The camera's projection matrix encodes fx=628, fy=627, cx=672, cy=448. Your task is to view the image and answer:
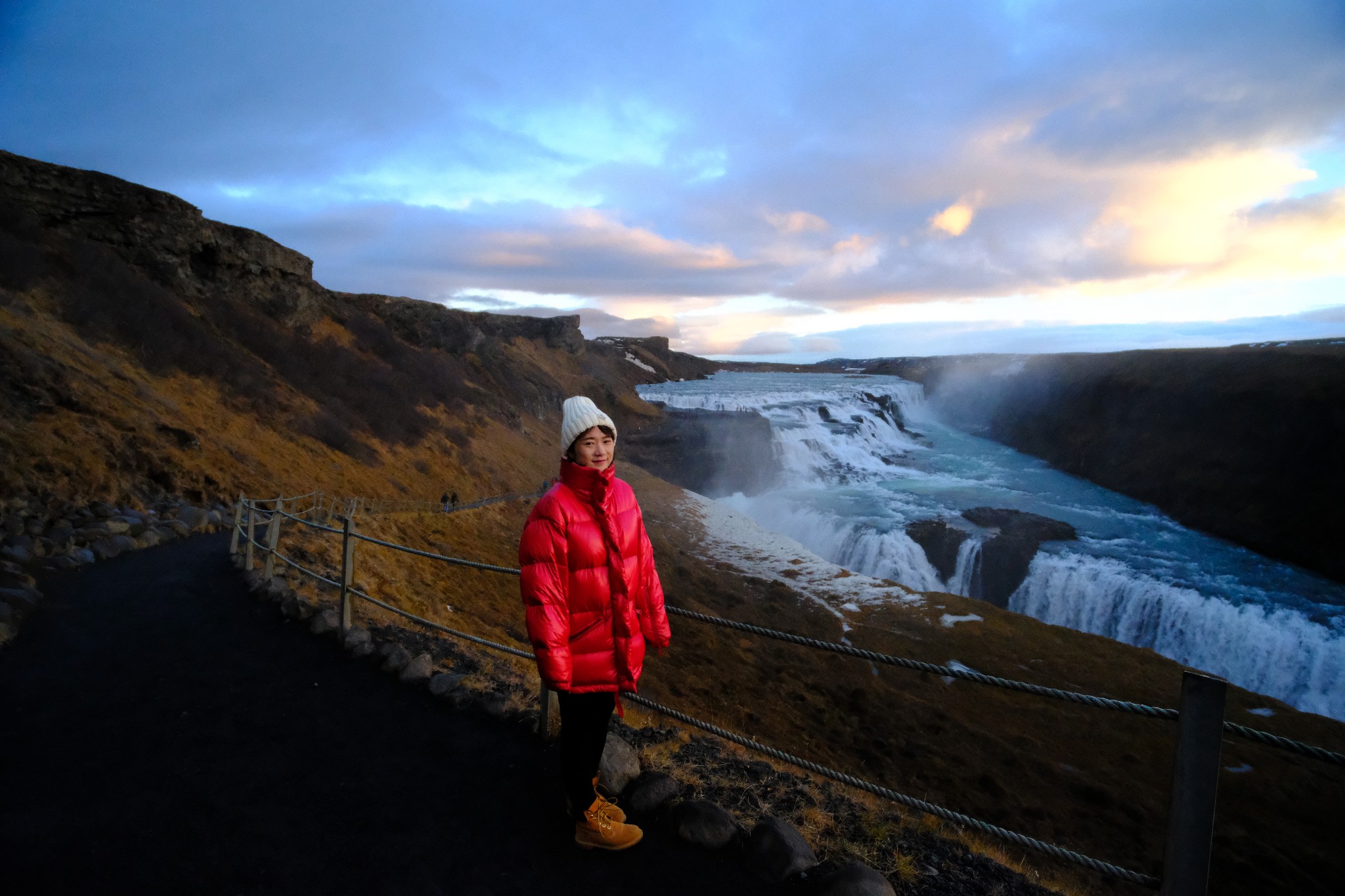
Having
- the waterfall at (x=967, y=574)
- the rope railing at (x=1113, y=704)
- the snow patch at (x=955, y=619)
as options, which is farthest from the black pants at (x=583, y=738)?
the waterfall at (x=967, y=574)

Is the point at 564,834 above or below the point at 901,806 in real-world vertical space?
above

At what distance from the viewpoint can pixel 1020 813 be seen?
9.46 m

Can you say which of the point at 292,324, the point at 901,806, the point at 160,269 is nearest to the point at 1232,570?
the point at 901,806

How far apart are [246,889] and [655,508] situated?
77.1 ft

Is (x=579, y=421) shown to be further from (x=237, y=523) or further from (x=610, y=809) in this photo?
(x=237, y=523)

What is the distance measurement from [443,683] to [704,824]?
227 cm

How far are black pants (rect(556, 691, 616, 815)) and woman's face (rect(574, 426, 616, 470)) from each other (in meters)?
0.96

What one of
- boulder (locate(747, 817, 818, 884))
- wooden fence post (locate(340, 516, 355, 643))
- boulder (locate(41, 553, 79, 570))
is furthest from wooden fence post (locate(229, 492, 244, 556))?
boulder (locate(747, 817, 818, 884))

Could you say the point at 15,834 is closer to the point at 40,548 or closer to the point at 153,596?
the point at 153,596

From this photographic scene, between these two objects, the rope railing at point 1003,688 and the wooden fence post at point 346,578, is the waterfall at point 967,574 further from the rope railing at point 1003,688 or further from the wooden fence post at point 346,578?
the wooden fence post at point 346,578

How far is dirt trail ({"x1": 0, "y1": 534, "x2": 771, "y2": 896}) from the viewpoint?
2662 mm

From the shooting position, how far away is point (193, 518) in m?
10.6

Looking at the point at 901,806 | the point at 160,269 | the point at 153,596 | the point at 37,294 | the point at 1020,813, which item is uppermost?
the point at 160,269

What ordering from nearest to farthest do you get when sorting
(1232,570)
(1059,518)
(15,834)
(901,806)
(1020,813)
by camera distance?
(15,834) < (901,806) < (1020,813) < (1232,570) < (1059,518)
